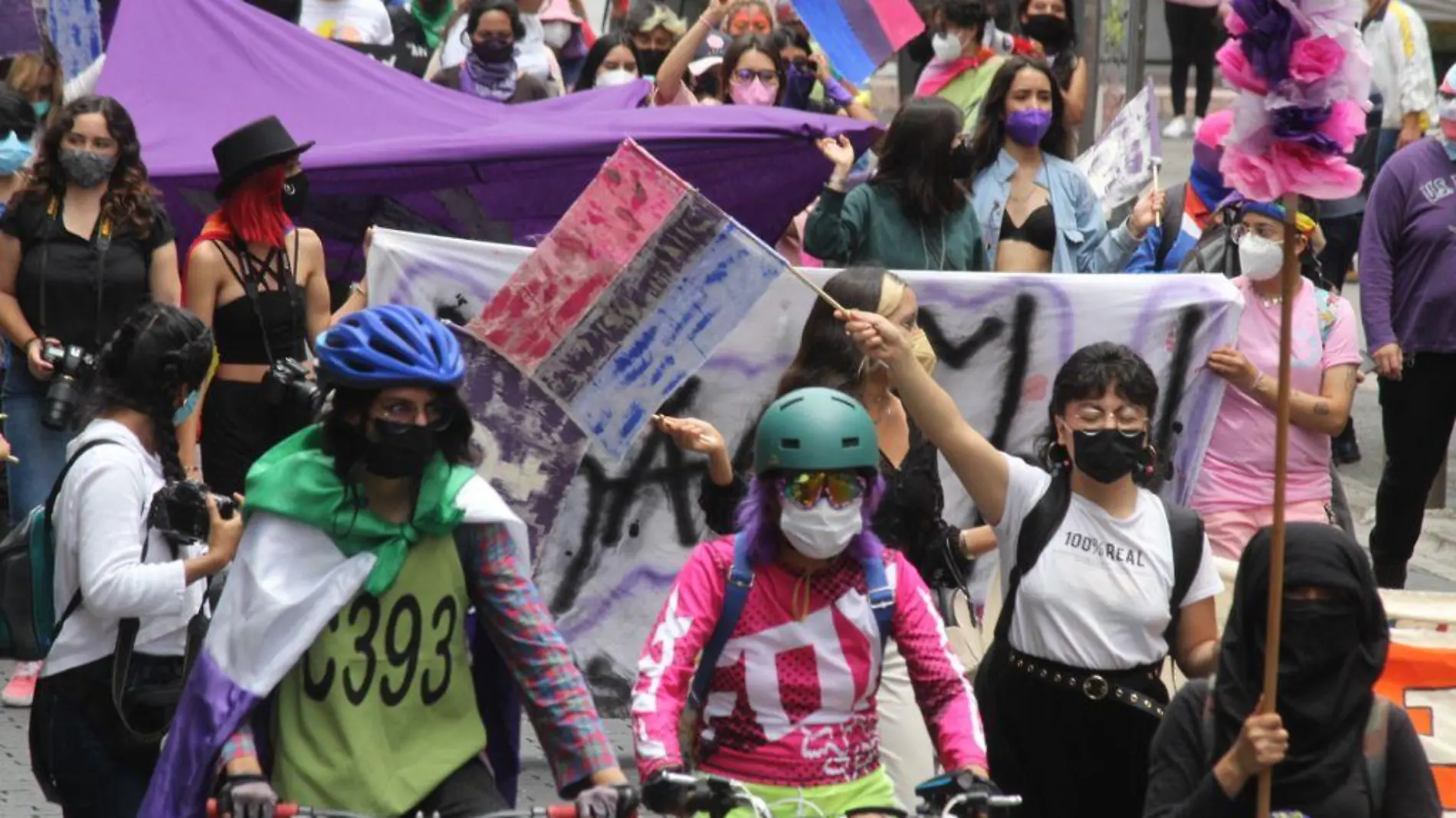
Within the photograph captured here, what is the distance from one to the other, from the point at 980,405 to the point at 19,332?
10.3 feet

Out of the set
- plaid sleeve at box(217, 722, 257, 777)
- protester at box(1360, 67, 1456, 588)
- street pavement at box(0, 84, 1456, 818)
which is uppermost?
plaid sleeve at box(217, 722, 257, 777)

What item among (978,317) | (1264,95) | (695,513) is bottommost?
(695,513)

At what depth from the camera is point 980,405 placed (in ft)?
27.6

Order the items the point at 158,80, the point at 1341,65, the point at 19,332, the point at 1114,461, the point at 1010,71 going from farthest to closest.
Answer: the point at 158,80
the point at 1010,71
the point at 19,332
the point at 1114,461
the point at 1341,65

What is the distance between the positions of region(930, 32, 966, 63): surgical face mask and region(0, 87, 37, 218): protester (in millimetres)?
3941

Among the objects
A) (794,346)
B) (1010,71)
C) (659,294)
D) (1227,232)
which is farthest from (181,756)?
(1010,71)

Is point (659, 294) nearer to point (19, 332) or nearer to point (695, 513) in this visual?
point (695, 513)

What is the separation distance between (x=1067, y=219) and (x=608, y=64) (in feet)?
13.1

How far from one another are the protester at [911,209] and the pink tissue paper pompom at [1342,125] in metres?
4.32

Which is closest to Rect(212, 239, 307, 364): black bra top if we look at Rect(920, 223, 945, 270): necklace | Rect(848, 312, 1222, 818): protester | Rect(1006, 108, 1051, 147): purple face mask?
Rect(920, 223, 945, 270): necklace

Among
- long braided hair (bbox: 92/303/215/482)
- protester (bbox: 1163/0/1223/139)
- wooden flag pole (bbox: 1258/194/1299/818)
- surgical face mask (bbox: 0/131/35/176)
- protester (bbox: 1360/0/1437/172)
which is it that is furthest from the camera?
protester (bbox: 1163/0/1223/139)

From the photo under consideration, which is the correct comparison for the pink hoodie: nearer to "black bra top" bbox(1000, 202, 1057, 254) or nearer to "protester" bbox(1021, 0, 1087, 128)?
"black bra top" bbox(1000, 202, 1057, 254)

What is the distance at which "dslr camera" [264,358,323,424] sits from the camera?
8023 mm

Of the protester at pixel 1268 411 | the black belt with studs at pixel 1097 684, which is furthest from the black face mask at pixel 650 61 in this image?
the black belt with studs at pixel 1097 684
